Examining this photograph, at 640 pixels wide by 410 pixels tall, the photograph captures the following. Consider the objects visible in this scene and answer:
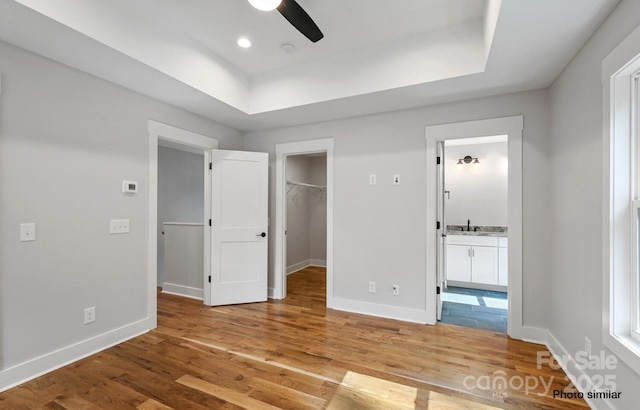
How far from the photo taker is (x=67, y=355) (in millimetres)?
2266

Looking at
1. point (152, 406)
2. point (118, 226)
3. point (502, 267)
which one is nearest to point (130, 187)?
point (118, 226)

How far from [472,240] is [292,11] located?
169 inches

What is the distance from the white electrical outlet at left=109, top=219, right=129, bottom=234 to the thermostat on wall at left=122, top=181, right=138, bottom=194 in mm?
281

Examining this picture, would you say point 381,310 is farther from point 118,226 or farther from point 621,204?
point 118,226

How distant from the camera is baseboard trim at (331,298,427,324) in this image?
3.13 metres

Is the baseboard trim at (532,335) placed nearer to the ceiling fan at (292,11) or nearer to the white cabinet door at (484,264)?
the white cabinet door at (484,264)

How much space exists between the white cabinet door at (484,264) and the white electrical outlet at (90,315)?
492 cm

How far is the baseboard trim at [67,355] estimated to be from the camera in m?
1.97

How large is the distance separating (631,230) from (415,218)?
1738 mm

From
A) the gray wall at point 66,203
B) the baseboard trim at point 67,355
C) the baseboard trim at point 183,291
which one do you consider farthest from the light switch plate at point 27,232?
the baseboard trim at point 183,291

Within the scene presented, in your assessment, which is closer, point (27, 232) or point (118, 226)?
point (27, 232)

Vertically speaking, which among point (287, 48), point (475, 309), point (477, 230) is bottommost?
point (475, 309)

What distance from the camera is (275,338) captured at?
2.72 meters

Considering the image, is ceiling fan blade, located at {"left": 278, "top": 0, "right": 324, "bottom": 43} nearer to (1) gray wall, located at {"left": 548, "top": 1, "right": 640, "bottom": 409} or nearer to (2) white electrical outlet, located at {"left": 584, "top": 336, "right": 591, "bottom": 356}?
(1) gray wall, located at {"left": 548, "top": 1, "right": 640, "bottom": 409}
